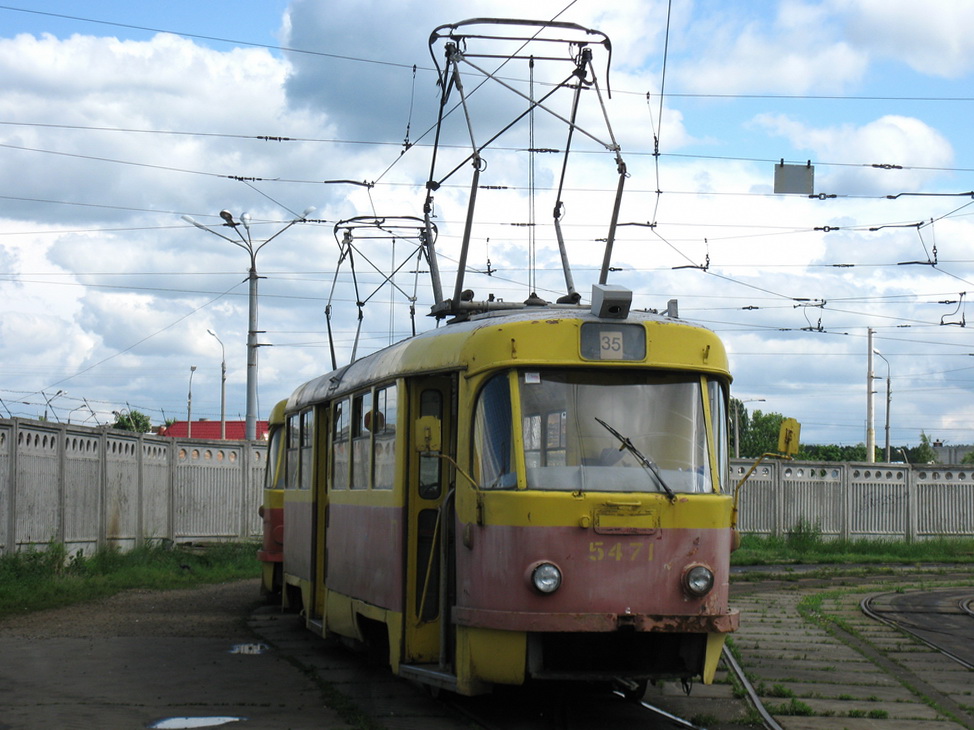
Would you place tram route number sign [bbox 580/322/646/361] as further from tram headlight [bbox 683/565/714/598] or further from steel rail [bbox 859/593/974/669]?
steel rail [bbox 859/593/974/669]

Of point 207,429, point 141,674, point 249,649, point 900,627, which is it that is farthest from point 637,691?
point 207,429

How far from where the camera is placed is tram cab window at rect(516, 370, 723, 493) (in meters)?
8.42

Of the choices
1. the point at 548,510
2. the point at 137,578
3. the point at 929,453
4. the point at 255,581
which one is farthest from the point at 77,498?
the point at 929,453

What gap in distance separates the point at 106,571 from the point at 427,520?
12.3m

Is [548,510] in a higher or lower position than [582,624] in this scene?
higher

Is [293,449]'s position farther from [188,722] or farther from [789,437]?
[789,437]

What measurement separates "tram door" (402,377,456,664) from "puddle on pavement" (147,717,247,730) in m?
1.33

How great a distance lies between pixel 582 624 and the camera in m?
8.13

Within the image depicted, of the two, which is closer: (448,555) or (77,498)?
(448,555)

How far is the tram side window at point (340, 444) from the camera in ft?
39.2

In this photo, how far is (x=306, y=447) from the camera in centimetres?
1427

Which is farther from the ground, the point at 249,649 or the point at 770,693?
the point at 770,693

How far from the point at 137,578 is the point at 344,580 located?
9.85 m

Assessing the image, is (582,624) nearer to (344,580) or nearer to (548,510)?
(548,510)
